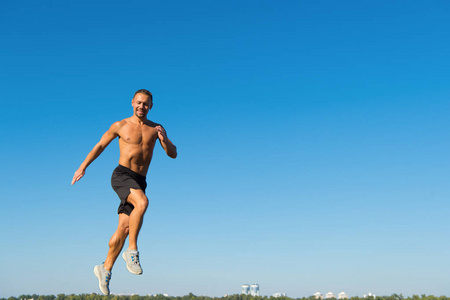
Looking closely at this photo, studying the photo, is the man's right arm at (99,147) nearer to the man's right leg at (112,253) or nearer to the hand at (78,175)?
the hand at (78,175)

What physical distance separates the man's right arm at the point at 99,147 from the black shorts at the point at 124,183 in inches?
21.9

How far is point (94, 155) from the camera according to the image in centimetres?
1130

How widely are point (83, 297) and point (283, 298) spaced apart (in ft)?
115

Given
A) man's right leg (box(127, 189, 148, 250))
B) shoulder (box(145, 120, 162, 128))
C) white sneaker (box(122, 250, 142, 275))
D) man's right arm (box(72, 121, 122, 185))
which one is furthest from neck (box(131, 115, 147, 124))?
white sneaker (box(122, 250, 142, 275))

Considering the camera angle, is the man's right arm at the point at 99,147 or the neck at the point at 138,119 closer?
the man's right arm at the point at 99,147

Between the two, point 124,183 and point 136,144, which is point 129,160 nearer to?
point 136,144

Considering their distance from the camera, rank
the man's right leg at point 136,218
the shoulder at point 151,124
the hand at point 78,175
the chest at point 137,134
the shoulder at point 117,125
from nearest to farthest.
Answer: the man's right leg at point 136,218
the hand at point 78,175
the chest at point 137,134
the shoulder at point 117,125
the shoulder at point 151,124

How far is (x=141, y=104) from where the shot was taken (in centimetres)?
1126

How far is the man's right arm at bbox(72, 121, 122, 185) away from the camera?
11.1m

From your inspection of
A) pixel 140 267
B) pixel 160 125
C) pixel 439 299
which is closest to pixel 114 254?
pixel 140 267

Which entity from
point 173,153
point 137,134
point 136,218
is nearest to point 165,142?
point 173,153

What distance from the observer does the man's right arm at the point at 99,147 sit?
438 inches

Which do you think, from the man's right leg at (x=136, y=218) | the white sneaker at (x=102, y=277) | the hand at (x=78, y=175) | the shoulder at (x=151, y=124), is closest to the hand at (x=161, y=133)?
the shoulder at (x=151, y=124)

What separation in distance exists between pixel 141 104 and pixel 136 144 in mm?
869
